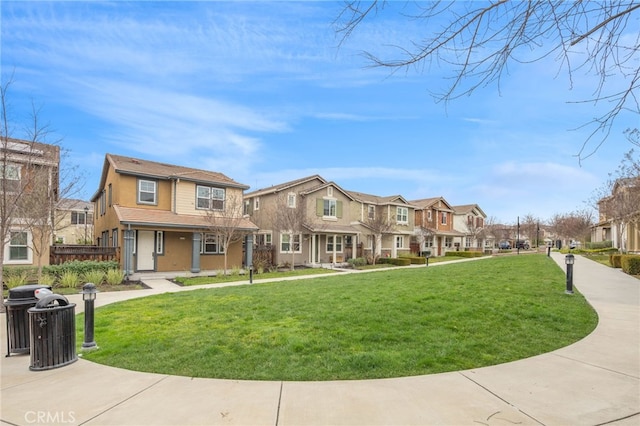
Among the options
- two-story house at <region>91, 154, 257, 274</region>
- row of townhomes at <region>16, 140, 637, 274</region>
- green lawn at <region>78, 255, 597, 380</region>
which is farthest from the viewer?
two-story house at <region>91, 154, 257, 274</region>

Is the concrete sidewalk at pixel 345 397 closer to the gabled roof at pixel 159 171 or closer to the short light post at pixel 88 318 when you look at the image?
the short light post at pixel 88 318

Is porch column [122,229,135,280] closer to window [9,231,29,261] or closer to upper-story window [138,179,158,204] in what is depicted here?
upper-story window [138,179,158,204]

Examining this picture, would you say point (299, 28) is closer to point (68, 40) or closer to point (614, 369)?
point (614, 369)

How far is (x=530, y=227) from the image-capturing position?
68750 mm

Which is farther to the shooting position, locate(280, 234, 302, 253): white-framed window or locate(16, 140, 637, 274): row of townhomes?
locate(280, 234, 302, 253): white-framed window

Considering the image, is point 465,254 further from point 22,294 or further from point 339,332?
point 22,294

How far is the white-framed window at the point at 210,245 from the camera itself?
69.5 ft

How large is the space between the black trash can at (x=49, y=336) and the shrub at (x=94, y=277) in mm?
11078

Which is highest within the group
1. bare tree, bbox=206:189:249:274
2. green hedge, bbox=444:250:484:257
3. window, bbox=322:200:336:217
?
window, bbox=322:200:336:217

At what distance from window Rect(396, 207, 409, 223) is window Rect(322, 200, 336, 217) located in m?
9.04

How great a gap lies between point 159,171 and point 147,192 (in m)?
1.49

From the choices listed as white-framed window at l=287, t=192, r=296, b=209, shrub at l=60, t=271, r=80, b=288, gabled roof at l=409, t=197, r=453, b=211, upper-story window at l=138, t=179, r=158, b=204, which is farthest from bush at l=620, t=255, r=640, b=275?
upper-story window at l=138, t=179, r=158, b=204

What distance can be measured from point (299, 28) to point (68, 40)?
293 inches

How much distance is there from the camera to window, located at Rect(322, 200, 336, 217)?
2762 cm
